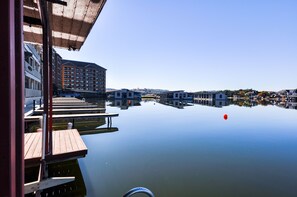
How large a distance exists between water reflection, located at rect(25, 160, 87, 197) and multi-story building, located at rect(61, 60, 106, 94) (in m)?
69.2

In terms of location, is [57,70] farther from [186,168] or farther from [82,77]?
[186,168]

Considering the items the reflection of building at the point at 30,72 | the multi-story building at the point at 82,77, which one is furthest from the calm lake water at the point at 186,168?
the multi-story building at the point at 82,77

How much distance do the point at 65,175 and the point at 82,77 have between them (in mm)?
75837

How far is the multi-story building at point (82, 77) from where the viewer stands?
71.7 meters

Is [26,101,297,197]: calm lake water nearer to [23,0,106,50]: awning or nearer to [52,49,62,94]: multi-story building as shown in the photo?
[23,0,106,50]: awning

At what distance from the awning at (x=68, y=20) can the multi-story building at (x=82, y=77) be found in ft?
230

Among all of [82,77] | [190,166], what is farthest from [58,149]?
[82,77]

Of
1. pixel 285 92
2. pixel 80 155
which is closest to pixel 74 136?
pixel 80 155

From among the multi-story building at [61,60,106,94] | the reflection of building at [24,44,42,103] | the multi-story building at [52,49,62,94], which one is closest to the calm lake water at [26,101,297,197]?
the reflection of building at [24,44,42,103]

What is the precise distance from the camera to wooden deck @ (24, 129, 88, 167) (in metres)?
3.97

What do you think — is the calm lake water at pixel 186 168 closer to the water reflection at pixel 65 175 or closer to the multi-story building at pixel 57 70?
the water reflection at pixel 65 175

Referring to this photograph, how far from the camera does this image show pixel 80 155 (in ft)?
15.3

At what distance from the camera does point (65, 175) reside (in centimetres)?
531
